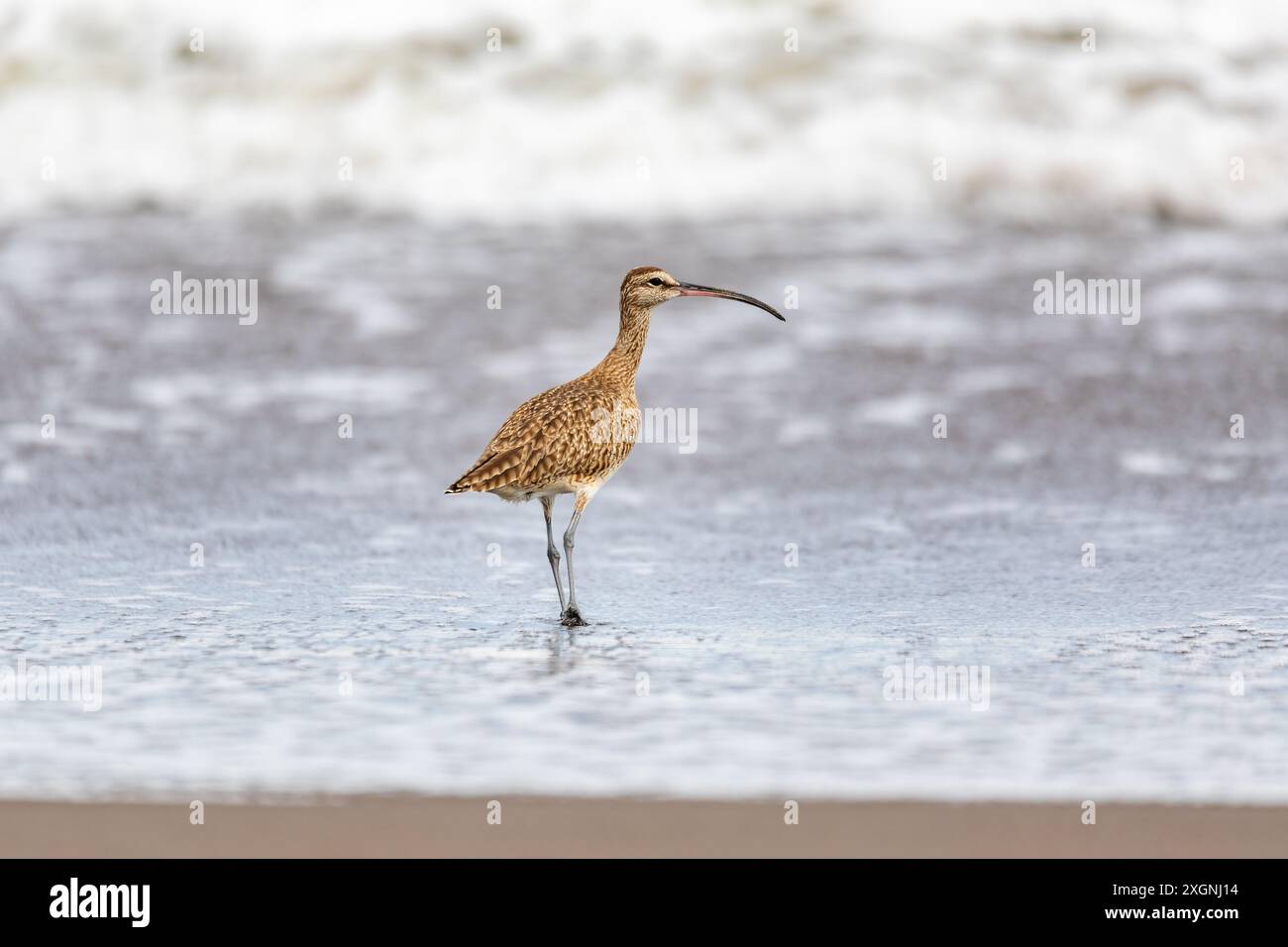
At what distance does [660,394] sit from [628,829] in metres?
5.81

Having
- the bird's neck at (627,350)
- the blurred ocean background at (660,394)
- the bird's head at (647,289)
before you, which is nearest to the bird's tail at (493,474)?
the blurred ocean background at (660,394)

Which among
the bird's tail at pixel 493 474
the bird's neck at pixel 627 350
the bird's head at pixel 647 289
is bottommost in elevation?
the bird's tail at pixel 493 474

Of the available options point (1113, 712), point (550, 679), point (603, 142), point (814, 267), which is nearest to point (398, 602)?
point (550, 679)

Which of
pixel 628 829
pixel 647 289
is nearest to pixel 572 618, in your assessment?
pixel 647 289

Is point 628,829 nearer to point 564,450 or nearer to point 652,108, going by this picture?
point 564,450

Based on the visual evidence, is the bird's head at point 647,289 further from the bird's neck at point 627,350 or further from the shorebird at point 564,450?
the shorebird at point 564,450

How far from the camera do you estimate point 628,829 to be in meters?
4.45

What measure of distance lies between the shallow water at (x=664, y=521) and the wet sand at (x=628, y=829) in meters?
0.14

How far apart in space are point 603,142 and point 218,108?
2.67 metres

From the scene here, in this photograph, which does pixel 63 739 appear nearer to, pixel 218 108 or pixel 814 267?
pixel 814 267

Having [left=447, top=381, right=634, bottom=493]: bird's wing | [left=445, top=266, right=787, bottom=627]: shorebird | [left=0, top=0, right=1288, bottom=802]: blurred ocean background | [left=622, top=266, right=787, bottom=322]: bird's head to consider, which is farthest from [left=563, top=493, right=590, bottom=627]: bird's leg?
[left=622, top=266, right=787, bottom=322]: bird's head

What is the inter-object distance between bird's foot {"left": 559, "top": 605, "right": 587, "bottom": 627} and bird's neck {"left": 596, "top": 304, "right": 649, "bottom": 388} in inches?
41.4

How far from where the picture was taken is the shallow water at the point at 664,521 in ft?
16.8

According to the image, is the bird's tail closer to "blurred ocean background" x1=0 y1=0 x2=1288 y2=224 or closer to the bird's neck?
the bird's neck
